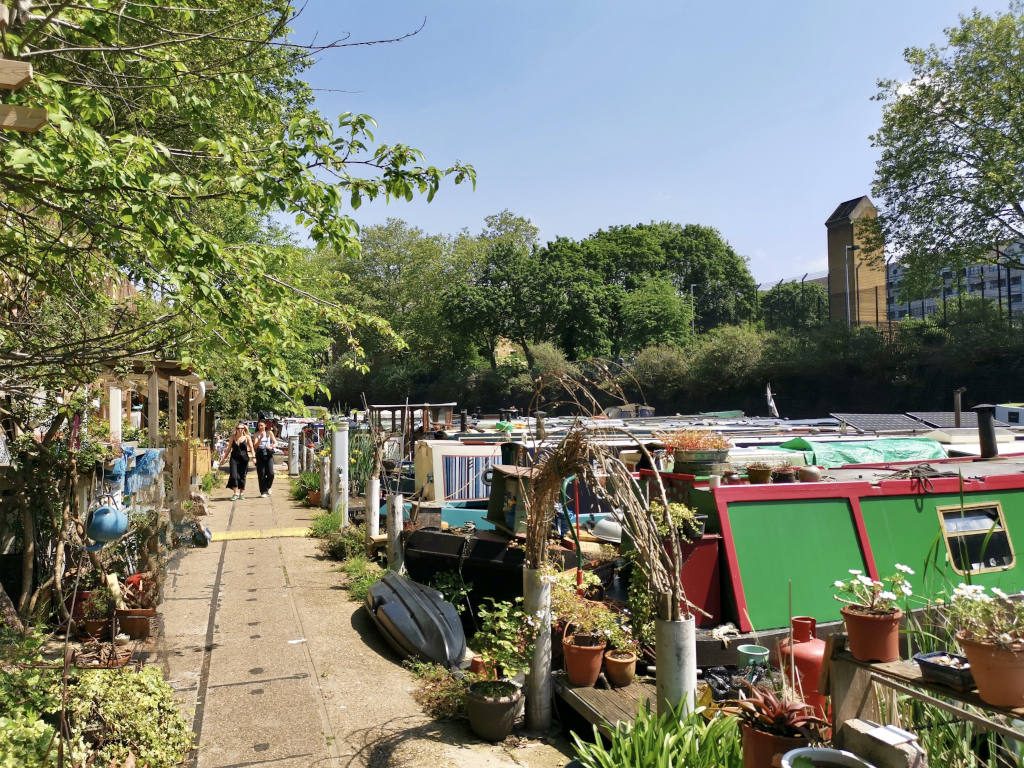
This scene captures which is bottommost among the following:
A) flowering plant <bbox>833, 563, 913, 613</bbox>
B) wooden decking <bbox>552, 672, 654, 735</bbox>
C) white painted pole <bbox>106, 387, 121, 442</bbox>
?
wooden decking <bbox>552, 672, 654, 735</bbox>

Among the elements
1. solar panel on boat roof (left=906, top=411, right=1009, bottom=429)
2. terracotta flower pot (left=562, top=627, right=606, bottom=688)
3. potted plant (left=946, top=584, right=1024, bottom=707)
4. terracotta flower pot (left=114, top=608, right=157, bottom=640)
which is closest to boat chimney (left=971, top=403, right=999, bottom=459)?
terracotta flower pot (left=562, top=627, right=606, bottom=688)

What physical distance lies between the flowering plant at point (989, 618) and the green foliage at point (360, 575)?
5.70m

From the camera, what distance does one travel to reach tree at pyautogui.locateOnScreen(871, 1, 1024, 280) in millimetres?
24688

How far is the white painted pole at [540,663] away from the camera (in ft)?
16.9

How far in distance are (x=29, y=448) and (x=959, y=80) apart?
29.4m

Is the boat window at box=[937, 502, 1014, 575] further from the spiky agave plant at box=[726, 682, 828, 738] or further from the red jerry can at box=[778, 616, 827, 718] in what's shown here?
the spiky agave plant at box=[726, 682, 828, 738]

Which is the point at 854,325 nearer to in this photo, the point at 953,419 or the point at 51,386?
the point at 953,419

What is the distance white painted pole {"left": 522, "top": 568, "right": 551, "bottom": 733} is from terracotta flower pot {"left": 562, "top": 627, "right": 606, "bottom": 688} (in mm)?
283

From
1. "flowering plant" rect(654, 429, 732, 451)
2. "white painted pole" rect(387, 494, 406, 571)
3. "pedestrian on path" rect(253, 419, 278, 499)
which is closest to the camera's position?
"flowering plant" rect(654, 429, 732, 451)

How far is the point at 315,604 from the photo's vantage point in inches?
307

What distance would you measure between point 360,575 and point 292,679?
2.91 metres

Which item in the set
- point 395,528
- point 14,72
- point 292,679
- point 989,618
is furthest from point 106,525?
point 989,618

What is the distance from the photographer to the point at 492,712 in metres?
4.89

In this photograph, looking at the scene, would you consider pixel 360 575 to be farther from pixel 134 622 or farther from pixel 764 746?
pixel 764 746
